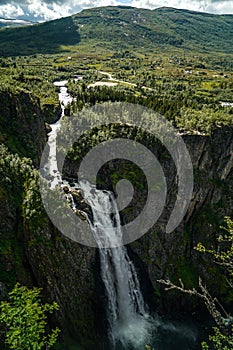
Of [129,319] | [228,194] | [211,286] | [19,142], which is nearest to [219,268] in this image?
[211,286]

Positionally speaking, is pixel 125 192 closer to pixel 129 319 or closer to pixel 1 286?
pixel 129 319

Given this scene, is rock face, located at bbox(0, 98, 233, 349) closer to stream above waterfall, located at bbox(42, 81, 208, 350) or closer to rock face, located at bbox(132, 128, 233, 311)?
rock face, located at bbox(132, 128, 233, 311)

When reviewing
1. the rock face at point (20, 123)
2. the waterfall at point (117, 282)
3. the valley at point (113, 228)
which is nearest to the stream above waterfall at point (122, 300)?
the waterfall at point (117, 282)

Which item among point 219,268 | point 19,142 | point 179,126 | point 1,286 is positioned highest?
point 179,126

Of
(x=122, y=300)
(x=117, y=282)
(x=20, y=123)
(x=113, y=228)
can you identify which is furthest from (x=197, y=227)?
(x=20, y=123)

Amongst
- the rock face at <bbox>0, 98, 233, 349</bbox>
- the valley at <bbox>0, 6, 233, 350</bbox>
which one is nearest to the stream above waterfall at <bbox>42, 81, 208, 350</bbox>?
the valley at <bbox>0, 6, 233, 350</bbox>

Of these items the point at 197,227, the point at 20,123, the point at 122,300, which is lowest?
the point at 122,300

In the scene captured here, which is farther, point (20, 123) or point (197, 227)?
point (197, 227)

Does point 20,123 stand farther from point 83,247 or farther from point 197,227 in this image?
point 197,227

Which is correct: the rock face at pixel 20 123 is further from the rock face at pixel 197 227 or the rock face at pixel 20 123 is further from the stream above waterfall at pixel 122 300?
the rock face at pixel 197 227
